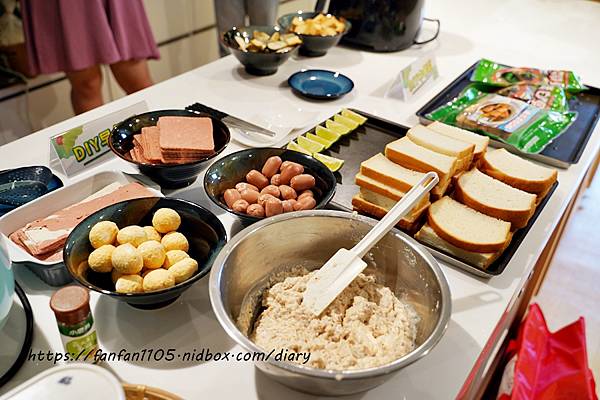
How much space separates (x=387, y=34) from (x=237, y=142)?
766 millimetres

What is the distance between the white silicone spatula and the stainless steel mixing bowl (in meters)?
0.04

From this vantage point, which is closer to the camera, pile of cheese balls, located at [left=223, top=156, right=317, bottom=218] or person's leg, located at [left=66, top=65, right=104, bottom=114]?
pile of cheese balls, located at [left=223, top=156, right=317, bottom=218]

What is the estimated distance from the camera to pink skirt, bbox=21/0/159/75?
5.84 ft

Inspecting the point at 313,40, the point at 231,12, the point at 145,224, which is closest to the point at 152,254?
the point at 145,224

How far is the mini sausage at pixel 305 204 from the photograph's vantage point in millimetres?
875

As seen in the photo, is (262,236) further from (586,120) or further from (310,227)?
(586,120)

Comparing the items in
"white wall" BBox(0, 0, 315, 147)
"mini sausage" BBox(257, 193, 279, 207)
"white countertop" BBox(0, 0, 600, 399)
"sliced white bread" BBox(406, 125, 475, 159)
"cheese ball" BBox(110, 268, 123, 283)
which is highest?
"sliced white bread" BBox(406, 125, 475, 159)

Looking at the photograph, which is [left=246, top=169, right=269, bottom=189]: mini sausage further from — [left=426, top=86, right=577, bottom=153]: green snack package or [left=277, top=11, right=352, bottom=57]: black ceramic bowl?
[left=277, top=11, right=352, bottom=57]: black ceramic bowl

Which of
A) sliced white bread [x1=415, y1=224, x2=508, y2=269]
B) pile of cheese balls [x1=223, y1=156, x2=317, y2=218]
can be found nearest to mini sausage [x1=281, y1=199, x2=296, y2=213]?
pile of cheese balls [x1=223, y1=156, x2=317, y2=218]

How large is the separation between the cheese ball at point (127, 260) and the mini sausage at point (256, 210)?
7.9 inches

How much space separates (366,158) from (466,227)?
1.04 feet

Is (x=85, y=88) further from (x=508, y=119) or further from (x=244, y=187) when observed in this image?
(x=508, y=119)

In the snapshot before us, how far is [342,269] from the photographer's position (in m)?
0.74

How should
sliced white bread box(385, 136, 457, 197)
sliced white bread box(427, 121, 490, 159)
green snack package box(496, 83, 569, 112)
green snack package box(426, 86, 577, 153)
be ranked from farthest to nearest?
green snack package box(496, 83, 569, 112) → green snack package box(426, 86, 577, 153) → sliced white bread box(427, 121, 490, 159) → sliced white bread box(385, 136, 457, 197)
